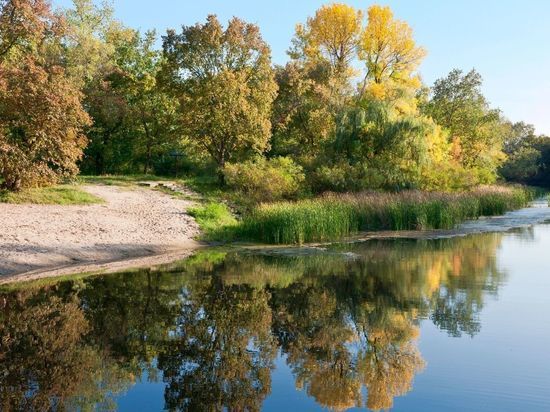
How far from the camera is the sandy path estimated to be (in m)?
16.3

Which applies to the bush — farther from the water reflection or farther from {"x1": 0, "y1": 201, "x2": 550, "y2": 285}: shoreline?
the water reflection

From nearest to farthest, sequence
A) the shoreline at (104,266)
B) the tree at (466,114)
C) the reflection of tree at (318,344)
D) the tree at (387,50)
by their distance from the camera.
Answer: the reflection of tree at (318,344) < the shoreline at (104,266) < the tree at (387,50) < the tree at (466,114)

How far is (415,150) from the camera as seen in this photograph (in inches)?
1249

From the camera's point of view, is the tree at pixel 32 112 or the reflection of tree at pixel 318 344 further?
the tree at pixel 32 112

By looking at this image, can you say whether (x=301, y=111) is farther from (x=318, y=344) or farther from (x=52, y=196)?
(x=318, y=344)

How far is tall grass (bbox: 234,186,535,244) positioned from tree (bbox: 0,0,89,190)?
7.75 meters

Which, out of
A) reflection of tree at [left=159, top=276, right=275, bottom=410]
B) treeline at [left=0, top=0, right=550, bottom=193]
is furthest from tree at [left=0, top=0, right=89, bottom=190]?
reflection of tree at [left=159, top=276, right=275, bottom=410]

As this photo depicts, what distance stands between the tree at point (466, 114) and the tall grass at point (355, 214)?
14.9 meters

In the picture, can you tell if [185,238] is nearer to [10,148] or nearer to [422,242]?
[10,148]

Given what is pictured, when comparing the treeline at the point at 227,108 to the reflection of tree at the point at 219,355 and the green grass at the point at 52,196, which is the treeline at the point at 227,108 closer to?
the green grass at the point at 52,196

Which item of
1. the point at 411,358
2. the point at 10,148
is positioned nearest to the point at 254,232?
the point at 10,148

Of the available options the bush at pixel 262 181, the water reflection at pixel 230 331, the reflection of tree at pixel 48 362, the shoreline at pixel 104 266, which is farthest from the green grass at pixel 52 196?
the reflection of tree at pixel 48 362

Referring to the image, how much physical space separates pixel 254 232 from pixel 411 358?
14.9 meters

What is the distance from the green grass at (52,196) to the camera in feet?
69.9
